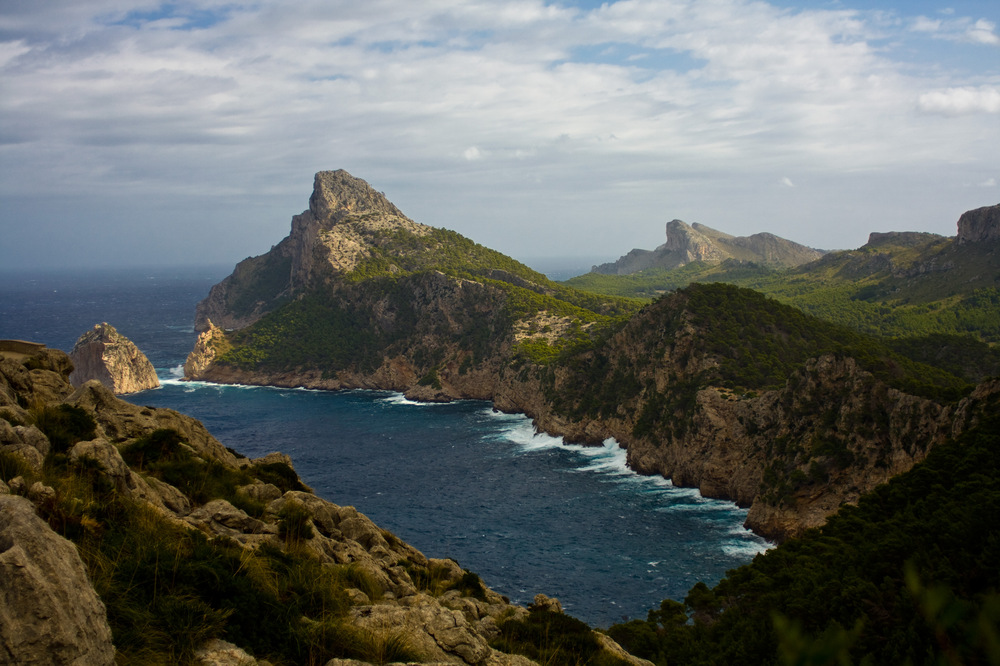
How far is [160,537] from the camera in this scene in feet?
46.9

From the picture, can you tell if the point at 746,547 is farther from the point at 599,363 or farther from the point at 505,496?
the point at 599,363

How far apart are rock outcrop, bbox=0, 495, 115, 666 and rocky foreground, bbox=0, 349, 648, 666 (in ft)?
0.05

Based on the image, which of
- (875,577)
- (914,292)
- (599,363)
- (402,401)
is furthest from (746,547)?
(914,292)

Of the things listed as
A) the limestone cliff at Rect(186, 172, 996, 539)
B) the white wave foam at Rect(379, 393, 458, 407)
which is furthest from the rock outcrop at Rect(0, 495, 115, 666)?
the white wave foam at Rect(379, 393, 458, 407)

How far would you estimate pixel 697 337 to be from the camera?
2938 inches

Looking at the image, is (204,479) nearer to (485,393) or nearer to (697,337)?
(697,337)

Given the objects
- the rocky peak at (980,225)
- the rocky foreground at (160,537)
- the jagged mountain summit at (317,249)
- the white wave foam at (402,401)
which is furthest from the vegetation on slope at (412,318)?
the rocky foreground at (160,537)

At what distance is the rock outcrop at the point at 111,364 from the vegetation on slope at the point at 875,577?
102 metres

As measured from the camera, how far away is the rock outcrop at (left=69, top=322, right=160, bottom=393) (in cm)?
11225

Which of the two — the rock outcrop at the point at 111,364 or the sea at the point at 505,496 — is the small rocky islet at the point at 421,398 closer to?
the rock outcrop at the point at 111,364

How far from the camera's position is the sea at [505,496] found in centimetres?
4766

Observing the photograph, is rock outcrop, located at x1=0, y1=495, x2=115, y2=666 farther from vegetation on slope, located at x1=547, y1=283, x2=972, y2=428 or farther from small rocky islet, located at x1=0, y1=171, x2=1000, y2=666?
vegetation on slope, located at x1=547, y1=283, x2=972, y2=428

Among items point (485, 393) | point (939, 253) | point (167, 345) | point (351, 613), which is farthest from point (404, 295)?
point (351, 613)

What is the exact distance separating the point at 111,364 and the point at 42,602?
117 meters
